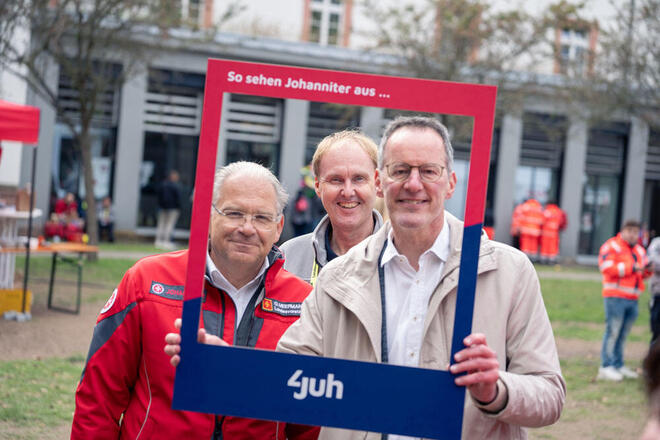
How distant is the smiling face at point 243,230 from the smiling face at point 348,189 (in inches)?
27.6


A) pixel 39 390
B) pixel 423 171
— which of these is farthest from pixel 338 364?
pixel 39 390

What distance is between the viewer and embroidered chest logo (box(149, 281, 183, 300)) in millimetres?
2684

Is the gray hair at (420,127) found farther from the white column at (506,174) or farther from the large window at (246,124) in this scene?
the white column at (506,174)

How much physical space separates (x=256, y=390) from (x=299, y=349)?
0.81ft

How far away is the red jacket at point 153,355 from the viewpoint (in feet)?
8.51

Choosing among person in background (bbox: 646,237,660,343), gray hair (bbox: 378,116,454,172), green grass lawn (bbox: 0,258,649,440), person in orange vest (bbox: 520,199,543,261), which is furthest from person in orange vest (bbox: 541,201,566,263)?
gray hair (bbox: 378,116,454,172)

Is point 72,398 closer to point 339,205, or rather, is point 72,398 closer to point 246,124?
point 339,205

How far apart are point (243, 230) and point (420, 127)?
69cm

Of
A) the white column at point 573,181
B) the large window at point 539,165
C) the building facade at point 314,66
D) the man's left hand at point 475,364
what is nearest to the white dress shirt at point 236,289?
the man's left hand at point 475,364

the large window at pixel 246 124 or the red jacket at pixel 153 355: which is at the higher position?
the large window at pixel 246 124

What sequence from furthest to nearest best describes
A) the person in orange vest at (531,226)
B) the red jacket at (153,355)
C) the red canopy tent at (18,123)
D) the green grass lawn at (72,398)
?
the person in orange vest at (531,226) → the red canopy tent at (18,123) → the green grass lawn at (72,398) → the red jacket at (153,355)

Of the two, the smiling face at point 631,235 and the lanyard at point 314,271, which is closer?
the lanyard at point 314,271

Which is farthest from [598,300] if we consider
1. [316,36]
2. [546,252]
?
[316,36]

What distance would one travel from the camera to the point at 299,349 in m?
2.29
